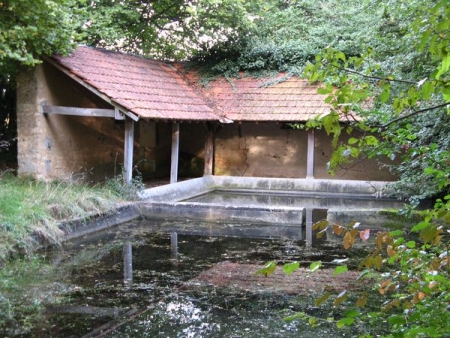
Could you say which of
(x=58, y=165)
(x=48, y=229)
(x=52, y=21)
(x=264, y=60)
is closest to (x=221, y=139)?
(x=264, y=60)

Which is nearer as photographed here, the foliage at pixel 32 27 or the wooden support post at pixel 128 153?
the foliage at pixel 32 27

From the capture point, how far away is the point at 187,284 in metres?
6.82

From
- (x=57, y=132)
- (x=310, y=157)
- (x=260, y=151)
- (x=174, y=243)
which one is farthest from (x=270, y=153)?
(x=174, y=243)

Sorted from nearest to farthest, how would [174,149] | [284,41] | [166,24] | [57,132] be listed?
[57,132], [174,149], [284,41], [166,24]

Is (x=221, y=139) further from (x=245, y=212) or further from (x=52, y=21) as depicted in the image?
(x=52, y=21)

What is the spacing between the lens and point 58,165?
1235 cm

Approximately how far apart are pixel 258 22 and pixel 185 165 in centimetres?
542

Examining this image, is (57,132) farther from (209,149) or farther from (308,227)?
(308,227)

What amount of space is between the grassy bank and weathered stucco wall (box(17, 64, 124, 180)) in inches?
27.2

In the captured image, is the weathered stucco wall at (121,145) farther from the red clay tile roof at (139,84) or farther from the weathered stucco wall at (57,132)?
the red clay tile roof at (139,84)

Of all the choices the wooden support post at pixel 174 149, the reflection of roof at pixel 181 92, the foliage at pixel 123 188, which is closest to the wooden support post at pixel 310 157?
the reflection of roof at pixel 181 92

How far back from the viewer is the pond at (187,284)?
5.26m

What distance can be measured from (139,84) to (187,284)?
7952mm

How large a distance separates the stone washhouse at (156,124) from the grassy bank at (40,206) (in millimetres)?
963
